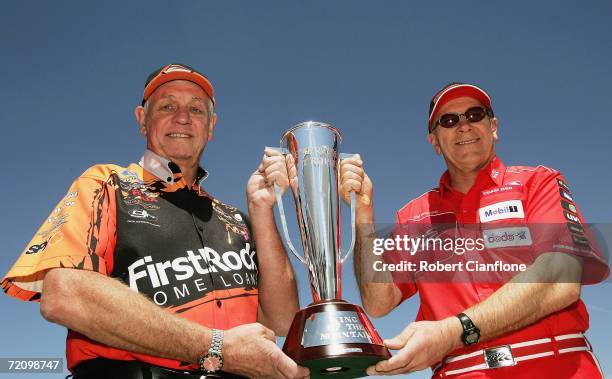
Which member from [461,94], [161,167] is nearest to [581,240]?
[461,94]

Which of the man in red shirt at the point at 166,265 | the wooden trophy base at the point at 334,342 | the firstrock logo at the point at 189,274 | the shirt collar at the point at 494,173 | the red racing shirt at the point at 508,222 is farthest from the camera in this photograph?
the shirt collar at the point at 494,173

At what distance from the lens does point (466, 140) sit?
4.96m

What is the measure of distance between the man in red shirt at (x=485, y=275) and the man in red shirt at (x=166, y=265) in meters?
0.87

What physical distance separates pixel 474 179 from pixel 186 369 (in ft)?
10.3

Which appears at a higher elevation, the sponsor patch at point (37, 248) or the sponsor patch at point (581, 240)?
the sponsor patch at point (37, 248)

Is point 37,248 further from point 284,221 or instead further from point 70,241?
point 284,221

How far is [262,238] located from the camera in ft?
15.2

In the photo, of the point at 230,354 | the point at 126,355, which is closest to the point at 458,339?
the point at 230,354

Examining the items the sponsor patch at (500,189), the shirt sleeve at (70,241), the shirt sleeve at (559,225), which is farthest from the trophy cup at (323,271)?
the shirt sleeve at (559,225)

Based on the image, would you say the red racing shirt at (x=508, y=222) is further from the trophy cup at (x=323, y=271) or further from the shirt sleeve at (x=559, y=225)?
the trophy cup at (x=323, y=271)

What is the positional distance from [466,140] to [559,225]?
1209 mm

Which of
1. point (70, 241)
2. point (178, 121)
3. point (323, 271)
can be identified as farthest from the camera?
point (178, 121)

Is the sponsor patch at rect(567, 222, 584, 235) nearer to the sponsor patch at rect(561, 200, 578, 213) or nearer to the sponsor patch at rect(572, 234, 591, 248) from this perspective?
the sponsor patch at rect(572, 234, 591, 248)

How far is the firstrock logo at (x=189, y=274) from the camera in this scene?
3.79 m
